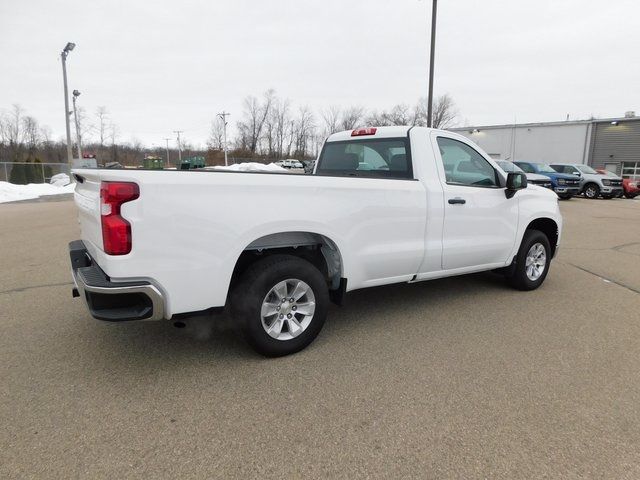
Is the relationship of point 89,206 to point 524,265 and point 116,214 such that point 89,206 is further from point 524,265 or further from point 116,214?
point 524,265

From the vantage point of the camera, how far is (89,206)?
10.7 ft

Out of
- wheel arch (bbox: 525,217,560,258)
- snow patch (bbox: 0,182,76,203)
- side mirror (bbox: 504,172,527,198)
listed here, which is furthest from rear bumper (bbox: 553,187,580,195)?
snow patch (bbox: 0,182,76,203)

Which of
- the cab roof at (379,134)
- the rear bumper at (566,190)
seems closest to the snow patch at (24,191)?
the cab roof at (379,134)

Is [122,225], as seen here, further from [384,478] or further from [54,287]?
[54,287]

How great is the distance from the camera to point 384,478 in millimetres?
2264

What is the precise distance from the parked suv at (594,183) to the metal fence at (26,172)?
97.5 ft

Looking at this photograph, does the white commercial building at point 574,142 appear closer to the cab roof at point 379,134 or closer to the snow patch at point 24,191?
the snow patch at point 24,191

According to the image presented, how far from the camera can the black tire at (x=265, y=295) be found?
130 inches

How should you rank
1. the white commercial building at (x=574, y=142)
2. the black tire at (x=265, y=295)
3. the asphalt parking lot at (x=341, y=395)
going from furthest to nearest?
the white commercial building at (x=574, y=142)
the black tire at (x=265, y=295)
the asphalt parking lot at (x=341, y=395)

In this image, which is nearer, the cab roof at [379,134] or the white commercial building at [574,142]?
the cab roof at [379,134]

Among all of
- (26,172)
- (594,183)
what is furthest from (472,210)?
(26,172)

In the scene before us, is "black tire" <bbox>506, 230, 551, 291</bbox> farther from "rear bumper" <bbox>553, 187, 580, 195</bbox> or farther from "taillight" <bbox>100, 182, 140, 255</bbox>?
"rear bumper" <bbox>553, 187, 580, 195</bbox>

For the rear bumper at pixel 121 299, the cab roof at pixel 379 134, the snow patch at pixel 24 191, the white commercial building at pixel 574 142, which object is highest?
the white commercial building at pixel 574 142

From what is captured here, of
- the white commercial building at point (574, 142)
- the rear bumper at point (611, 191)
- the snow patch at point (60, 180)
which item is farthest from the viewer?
the white commercial building at point (574, 142)
